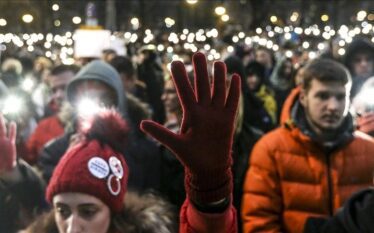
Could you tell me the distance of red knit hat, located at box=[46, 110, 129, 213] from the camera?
128 inches

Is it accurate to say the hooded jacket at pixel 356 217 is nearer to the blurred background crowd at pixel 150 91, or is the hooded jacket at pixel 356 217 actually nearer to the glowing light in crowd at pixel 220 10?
the blurred background crowd at pixel 150 91

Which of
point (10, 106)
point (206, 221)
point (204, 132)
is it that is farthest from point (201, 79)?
point (10, 106)

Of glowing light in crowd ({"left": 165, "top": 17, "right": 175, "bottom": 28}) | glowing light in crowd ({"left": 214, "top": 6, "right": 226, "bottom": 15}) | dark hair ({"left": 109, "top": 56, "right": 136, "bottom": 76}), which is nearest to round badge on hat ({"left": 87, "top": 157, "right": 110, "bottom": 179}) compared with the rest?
dark hair ({"left": 109, "top": 56, "right": 136, "bottom": 76})

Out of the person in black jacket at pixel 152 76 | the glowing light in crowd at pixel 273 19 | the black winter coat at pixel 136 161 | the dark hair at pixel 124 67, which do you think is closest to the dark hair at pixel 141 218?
the black winter coat at pixel 136 161

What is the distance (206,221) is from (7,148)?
1549mm

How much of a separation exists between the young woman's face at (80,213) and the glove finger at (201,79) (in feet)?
3.39

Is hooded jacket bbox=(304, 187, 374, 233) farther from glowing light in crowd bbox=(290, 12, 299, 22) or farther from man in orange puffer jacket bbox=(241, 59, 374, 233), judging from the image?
glowing light in crowd bbox=(290, 12, 299, 22)

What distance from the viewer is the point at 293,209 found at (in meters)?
3.84

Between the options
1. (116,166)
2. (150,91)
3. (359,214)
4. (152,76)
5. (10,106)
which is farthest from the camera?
(152,76)

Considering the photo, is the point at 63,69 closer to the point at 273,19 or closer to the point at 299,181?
the point at 299,181

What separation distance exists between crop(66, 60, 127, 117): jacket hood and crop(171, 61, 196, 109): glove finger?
2.70 m

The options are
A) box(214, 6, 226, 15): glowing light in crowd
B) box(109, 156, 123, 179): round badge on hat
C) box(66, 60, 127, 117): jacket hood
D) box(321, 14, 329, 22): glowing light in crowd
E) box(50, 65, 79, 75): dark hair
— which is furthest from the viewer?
box(321, 14, 329, 22): glowing light in crowd

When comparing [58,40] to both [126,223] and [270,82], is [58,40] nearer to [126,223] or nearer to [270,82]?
[270,82]

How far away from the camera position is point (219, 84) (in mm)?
2287
